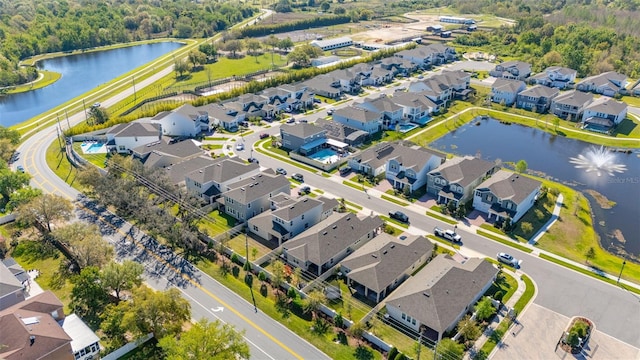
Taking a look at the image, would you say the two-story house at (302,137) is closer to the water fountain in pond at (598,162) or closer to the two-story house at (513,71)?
the water fountain in pond at (598,162)

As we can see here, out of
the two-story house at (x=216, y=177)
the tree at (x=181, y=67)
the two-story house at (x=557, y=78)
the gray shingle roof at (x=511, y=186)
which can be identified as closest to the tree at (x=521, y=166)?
the gray shingle roof at (x=511, y=186)

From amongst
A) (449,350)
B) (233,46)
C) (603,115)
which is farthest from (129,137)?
(603,115)

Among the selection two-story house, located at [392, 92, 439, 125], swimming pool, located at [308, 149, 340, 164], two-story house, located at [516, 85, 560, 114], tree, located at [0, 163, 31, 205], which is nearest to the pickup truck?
swimming pool, located at [308, 149, 340, 164]

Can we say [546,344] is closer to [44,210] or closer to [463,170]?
[463,170]

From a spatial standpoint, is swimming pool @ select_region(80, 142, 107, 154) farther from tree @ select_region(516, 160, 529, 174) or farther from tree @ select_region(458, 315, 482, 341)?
tree @ select_region(516, 160, 529, 174)

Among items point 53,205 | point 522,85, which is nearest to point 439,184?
point 53,205

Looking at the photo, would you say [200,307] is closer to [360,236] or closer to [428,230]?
[360,236]

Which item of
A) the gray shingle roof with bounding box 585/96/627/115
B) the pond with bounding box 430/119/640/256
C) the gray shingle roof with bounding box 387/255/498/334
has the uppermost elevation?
the gray shingle roof with bounding box 585/96/627/115
